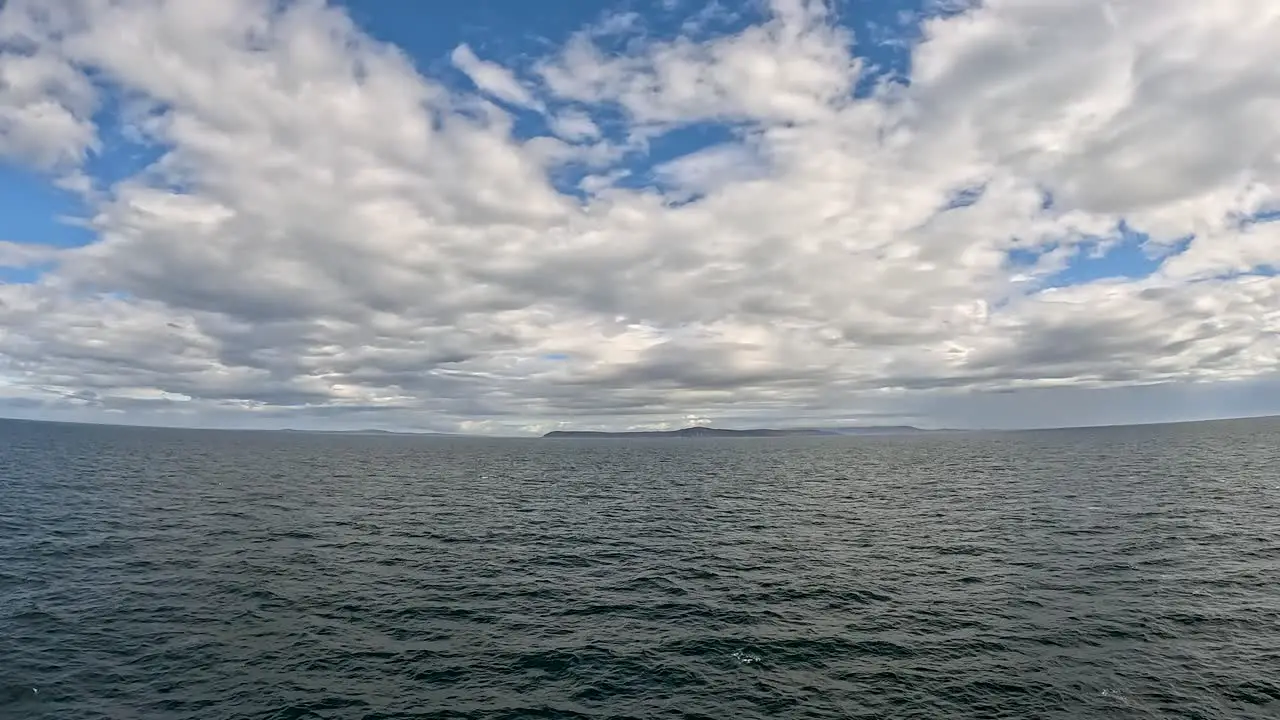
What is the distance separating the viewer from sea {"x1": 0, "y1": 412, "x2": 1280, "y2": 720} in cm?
3106

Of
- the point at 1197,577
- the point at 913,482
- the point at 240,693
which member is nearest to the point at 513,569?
the point at 240,693

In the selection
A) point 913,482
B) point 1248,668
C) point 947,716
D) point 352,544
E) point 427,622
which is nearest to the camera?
point 947,716

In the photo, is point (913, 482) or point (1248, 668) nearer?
point (1248, 668)

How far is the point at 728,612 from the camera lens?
143 ft

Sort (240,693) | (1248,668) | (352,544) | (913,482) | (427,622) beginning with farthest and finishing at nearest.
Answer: (913,482), (352,544), (427,622), (1248,668), (240,693)

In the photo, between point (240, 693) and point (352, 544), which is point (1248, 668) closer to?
point (240, 693)

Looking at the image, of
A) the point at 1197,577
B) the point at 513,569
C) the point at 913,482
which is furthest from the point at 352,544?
the point at 913,482

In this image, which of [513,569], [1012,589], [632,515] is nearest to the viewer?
[1012,589]

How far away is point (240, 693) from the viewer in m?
31.2

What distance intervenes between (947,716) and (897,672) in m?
4.56

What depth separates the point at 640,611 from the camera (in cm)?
4388

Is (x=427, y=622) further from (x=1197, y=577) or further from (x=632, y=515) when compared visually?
(x=1197, y=577)

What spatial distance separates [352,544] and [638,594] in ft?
109

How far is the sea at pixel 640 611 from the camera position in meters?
31.1
